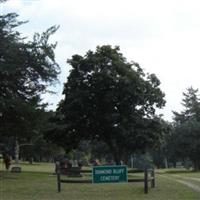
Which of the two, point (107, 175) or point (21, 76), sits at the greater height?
point (21, 76)

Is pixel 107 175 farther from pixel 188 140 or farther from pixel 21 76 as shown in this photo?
pixel 188 140

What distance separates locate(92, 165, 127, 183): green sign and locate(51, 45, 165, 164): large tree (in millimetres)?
29612

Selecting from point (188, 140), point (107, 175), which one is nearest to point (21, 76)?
point (107, 175)

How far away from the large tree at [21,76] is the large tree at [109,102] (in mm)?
13799

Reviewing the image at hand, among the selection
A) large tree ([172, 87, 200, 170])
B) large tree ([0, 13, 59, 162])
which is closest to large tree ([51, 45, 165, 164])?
large tree ([0, 13, 59, 162])

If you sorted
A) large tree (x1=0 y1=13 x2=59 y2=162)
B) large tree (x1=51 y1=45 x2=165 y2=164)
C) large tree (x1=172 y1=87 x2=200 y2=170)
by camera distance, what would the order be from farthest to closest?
large tree (x1=172 y1=87 x2=200 y2=170) → large tree (x1=51 y1=45 x2=165 y2=164) → large tree (x1=0 y1=13 x2=59 y2=162)

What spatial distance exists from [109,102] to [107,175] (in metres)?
30.7

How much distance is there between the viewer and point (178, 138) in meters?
84.6

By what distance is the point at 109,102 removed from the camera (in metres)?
55.4

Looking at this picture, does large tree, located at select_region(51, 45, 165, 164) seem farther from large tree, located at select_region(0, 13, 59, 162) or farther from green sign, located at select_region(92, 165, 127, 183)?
green sign, located at select_region(92, 165, 127, 183)

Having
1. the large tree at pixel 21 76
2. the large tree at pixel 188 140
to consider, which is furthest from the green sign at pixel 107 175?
the large tree at pixel 188 140

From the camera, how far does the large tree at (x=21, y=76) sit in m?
37.8

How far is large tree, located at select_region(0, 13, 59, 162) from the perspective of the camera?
37781 mm

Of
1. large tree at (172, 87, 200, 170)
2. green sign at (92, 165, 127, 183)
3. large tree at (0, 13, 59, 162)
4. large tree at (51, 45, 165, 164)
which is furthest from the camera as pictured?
large tree at (172, 87, 200, 170)
